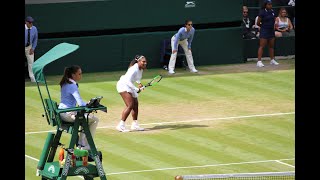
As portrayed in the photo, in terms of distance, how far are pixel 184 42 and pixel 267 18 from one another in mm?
2840

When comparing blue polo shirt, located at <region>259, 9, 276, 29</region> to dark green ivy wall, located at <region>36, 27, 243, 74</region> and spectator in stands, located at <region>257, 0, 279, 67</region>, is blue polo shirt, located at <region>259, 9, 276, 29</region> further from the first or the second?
dark green ivy wall, located at <region>36, 27, 243, 74</region>

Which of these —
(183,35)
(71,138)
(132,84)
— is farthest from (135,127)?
(183,35)

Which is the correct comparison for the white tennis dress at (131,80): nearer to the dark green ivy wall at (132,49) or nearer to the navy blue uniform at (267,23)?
the dark green ivy wall at (132,49)

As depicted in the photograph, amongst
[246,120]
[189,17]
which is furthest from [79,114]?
[189,17]

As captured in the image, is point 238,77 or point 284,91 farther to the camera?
point 238,77

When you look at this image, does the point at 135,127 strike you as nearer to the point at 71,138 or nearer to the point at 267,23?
the point at 71,138

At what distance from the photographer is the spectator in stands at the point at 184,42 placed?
26.8 metres

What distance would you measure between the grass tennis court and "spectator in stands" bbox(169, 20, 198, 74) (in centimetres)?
32

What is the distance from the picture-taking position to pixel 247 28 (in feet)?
97.8

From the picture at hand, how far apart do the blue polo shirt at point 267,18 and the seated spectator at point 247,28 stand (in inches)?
49.4

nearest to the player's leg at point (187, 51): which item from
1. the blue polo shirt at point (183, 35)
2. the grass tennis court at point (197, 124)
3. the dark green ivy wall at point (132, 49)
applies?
the blue polo shirt at point (183, 35)

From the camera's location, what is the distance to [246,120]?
21.8 meters
